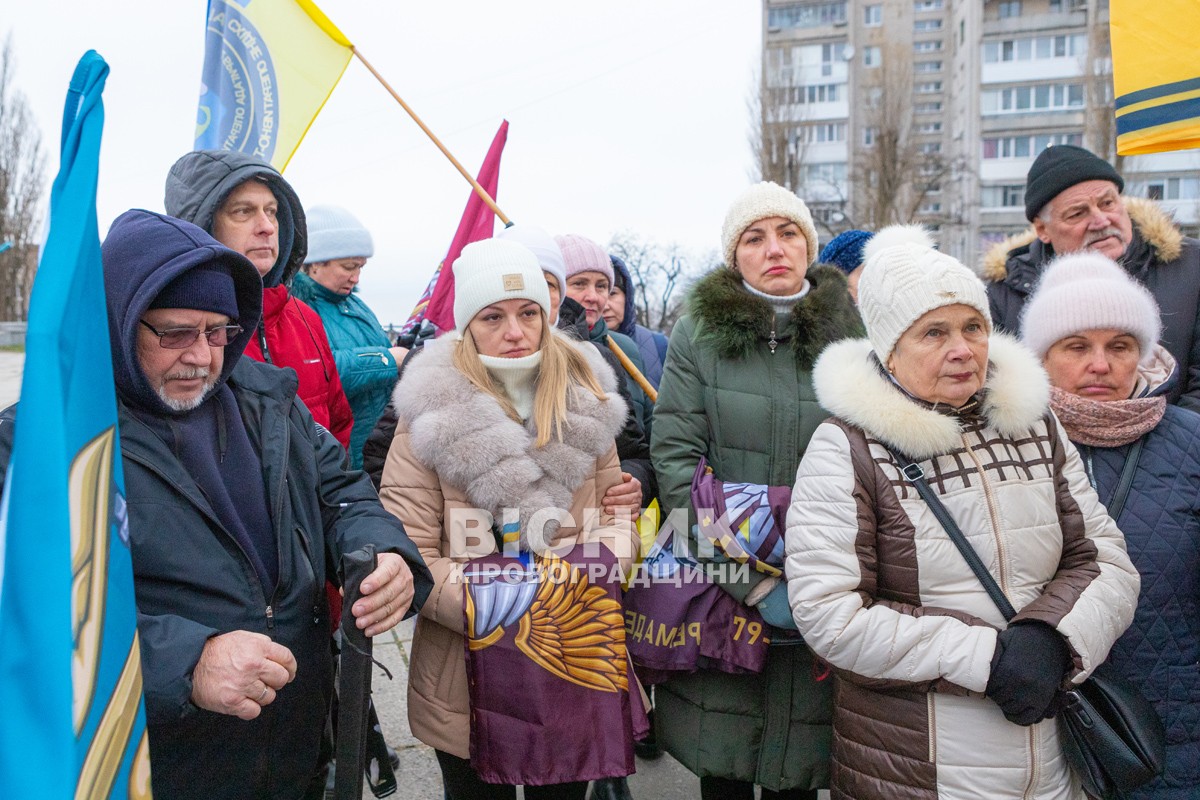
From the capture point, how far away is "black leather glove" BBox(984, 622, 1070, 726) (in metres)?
1.90

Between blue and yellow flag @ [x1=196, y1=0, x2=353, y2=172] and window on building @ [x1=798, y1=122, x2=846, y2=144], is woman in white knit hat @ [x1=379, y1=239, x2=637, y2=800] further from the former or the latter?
window on building @ [x1=798, y1=122, x2=846, y2=144]

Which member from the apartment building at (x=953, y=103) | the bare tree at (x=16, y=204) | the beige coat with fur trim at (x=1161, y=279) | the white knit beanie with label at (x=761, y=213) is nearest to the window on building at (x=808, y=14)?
the apartment building at (x=953, y=103)

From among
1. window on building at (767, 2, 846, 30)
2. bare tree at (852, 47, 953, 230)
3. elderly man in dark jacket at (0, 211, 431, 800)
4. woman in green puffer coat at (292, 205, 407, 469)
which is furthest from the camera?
window on building at (767, 2, 846, 30)

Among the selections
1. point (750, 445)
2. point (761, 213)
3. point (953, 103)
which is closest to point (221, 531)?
point (750, 445)

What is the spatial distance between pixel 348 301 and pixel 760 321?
2.06 meters

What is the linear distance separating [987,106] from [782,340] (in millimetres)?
50979

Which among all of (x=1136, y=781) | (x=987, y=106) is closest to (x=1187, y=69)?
(x=1136, y=781)

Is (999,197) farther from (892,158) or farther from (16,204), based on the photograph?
(16,204)

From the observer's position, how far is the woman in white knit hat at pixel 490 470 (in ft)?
7.62

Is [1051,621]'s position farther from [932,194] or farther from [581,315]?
[932,194]

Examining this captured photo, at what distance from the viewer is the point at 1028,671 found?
1.90 meters

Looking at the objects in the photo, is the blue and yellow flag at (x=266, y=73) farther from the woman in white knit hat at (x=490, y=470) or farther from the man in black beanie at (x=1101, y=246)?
the man in black beanie at (x=1101, y=246)

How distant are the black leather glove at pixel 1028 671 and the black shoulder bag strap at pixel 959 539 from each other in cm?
7

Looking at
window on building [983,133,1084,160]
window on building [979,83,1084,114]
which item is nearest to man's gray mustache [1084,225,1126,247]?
window on building [983,133,1084,160]
